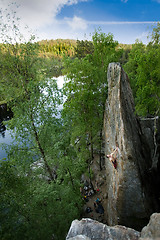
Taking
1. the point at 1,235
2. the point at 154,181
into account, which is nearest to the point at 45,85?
the point at 1,235

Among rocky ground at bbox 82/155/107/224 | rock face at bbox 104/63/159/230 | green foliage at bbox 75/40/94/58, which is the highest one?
green foliage at bbox 75/40/94/58

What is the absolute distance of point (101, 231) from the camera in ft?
17.5

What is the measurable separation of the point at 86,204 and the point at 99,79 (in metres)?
14.8

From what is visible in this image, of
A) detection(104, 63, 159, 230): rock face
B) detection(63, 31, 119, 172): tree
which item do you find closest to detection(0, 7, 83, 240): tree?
detection(63, 31, 119, 172): tree

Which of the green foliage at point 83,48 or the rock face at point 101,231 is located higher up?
the green foliage at point 83,48

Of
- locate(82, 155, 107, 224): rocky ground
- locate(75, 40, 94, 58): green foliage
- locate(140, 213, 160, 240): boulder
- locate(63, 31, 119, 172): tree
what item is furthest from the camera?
locate(75, 40, 94, 58): green foliage

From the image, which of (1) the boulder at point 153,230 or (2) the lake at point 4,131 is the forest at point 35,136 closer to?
(1) the boulder at point 153,230

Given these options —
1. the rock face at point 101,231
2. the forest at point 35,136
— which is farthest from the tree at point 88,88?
the rock face at point 101,231

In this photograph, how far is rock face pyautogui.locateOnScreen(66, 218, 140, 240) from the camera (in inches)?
197

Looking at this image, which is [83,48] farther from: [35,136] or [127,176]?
[127,176]

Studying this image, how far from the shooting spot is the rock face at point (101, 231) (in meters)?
4.99

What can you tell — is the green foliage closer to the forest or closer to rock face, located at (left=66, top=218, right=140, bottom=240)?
Result: the forest

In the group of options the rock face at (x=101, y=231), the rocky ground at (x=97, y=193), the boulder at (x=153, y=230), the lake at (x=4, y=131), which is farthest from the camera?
the lake at (x=4, y=131)

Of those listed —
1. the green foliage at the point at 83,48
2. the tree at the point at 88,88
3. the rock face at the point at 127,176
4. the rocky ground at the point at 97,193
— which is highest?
the green foliage at the point at 83,48
